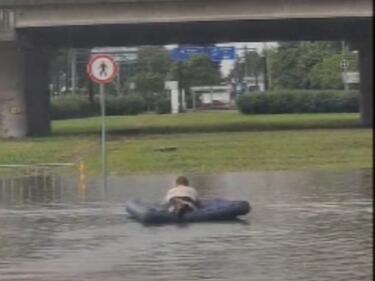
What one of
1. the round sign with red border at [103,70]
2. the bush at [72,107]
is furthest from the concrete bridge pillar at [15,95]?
the bush at [72,107]

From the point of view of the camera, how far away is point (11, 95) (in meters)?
51.7

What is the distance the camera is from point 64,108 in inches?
3757

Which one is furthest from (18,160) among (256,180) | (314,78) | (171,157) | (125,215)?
(314,78)

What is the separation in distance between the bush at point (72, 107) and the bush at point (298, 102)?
49.7ft

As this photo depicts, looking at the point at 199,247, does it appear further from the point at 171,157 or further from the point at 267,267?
the point at 171,157

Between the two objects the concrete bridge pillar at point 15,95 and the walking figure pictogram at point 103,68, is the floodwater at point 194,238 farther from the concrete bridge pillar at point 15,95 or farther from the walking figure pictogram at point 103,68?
the concrete bridge pillar at point 15,95

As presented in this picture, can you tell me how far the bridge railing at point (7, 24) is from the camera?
48.9 metres

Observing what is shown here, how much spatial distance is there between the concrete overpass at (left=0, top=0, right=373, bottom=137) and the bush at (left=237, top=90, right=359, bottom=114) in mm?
27162

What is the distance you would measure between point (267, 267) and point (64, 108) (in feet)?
273

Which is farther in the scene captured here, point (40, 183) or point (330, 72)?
point (330, 72)

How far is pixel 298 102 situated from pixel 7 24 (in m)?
41.9

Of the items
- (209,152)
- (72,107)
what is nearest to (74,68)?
(72,107)

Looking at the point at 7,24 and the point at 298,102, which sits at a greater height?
the point at 7,24

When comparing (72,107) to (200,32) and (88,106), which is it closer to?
(88,106)
